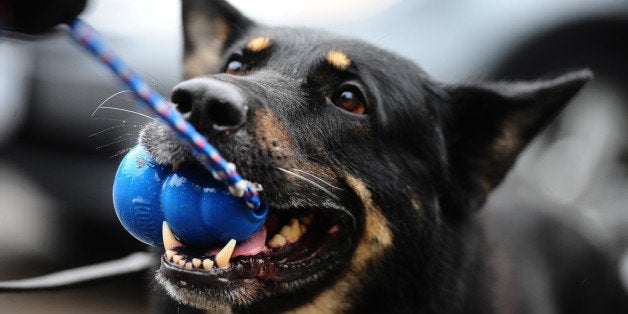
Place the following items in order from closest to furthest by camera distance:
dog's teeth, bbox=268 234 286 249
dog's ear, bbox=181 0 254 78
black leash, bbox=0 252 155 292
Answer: dog's teeth, bbox=268 234 286 249 < black leash, bbox=0 252 155 292 < dog's ear, bbox=181 0 254 78

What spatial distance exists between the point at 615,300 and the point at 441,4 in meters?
2.61

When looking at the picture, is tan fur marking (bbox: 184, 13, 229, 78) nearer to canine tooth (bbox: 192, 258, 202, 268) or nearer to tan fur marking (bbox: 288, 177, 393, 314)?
tan fur marking (bbox: 288, 177, 393, 314)

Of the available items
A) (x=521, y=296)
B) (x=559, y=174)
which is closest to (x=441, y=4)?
(x=559, y=174)

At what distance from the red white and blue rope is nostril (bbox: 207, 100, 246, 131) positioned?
0.19 m

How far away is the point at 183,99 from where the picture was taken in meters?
2.21

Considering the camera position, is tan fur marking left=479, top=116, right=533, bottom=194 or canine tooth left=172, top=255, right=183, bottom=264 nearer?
canine tooth left=172, top=255, right=183, bottom=264

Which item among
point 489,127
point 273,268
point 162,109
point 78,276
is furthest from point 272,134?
point 489,127

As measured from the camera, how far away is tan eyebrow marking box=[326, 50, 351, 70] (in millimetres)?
2920

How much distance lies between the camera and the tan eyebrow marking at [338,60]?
A: 2.92m

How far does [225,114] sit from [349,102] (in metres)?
0.75

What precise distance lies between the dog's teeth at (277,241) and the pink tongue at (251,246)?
0.06 m

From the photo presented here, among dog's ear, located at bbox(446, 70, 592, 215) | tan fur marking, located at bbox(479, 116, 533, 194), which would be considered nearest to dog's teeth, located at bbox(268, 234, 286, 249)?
dog's ear, located at bbox(446, 70, 592, 215)

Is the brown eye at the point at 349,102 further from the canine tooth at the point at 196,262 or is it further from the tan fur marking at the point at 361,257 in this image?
the canine tooth at the point at 196,262

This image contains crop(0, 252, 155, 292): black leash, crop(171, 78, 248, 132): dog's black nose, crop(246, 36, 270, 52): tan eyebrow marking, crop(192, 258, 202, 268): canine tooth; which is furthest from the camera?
crop(246, 36, 270, 52): tan eyebrow marking
